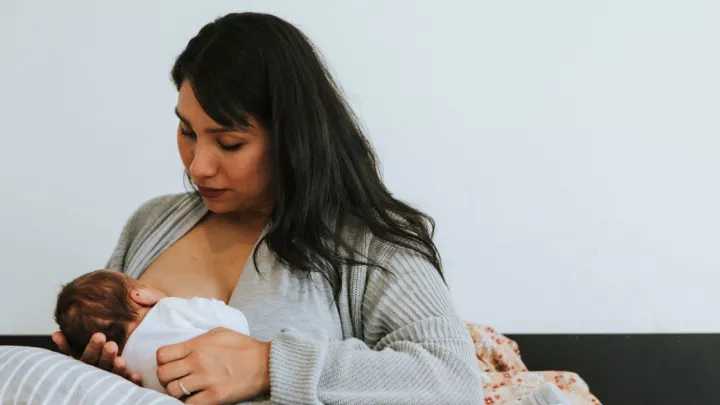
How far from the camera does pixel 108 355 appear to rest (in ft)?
3.58

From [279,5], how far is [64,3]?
0.58 metres

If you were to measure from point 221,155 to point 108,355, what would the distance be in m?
0.36

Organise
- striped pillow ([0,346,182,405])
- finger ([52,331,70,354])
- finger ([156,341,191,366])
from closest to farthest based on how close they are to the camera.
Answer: striped pillow ([0,346,182,405]), finger ([156,341,191,366]), finger ([52,331,70,354])

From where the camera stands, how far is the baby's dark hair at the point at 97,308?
112 centimetres

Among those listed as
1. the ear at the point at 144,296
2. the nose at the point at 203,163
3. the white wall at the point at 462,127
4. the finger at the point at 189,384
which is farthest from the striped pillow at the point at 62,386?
the white wall at the point at 462,127

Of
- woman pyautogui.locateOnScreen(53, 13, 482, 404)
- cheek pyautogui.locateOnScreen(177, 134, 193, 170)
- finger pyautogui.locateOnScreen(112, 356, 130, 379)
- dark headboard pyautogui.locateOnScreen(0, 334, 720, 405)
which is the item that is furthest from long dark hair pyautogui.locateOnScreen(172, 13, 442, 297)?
dark headboard pyautogui.locateOnScreen(0, 334, 720, 405)

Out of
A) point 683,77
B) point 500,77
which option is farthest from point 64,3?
point 683,77

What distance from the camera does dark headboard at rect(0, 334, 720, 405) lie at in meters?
2.11

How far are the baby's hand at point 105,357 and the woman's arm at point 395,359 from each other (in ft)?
0.74

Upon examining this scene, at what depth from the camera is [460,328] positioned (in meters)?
1.19

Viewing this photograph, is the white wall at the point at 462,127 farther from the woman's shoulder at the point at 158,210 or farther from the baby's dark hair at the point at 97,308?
the baby's dark hair at the point at 97,308

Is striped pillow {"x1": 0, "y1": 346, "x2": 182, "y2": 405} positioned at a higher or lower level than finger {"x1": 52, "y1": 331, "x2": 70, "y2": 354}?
higher

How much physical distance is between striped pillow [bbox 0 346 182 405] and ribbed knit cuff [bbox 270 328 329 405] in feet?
0.46

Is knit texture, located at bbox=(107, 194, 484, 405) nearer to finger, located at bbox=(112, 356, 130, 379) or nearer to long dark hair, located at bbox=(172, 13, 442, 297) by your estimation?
long dark hair, located at bbox=(172, 13, 442, 297)
